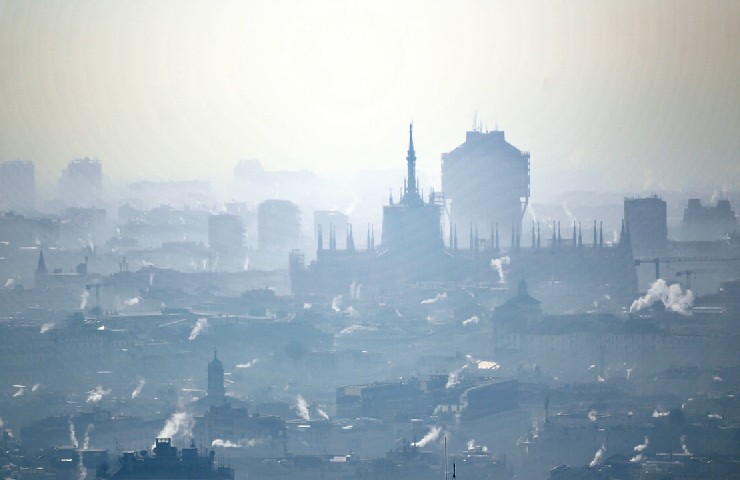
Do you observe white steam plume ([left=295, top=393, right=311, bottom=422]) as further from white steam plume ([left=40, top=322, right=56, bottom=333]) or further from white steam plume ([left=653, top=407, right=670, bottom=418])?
white steam plume ([left=40, top=322, right=56, bottom=333])

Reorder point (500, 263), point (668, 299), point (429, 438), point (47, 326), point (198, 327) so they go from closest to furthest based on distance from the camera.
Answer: point (429, 438) < point (198, 327) < point (47, 326) < point (668, 299) < point (500, 263)

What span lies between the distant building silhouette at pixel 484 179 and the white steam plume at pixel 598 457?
9507 centimetres

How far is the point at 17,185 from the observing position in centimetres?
18288

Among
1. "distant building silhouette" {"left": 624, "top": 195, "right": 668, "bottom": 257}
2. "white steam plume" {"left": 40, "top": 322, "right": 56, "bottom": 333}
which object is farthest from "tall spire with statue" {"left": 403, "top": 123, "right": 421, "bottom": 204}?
"white steam plume" {"left": 40, "top": 322, "right": 56, "bottom": 333}

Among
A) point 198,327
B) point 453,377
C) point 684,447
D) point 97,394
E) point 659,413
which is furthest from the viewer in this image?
point 198,327

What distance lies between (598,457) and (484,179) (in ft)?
322

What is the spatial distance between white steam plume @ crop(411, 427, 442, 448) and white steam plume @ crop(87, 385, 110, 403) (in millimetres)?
14920

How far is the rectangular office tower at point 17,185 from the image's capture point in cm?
17862

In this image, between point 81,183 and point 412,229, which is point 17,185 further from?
point 412,229

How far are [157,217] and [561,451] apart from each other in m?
119

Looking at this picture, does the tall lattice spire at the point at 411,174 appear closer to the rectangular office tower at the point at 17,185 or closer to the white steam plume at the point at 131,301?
the white steam plume at the point at 131,301

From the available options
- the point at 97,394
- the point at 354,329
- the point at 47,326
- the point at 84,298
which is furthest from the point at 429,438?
the point at 84,298

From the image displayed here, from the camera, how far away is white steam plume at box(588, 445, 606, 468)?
7307cm

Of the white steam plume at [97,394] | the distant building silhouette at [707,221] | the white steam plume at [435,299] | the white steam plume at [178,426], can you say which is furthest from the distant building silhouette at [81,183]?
the white steam plume at [178,426]
